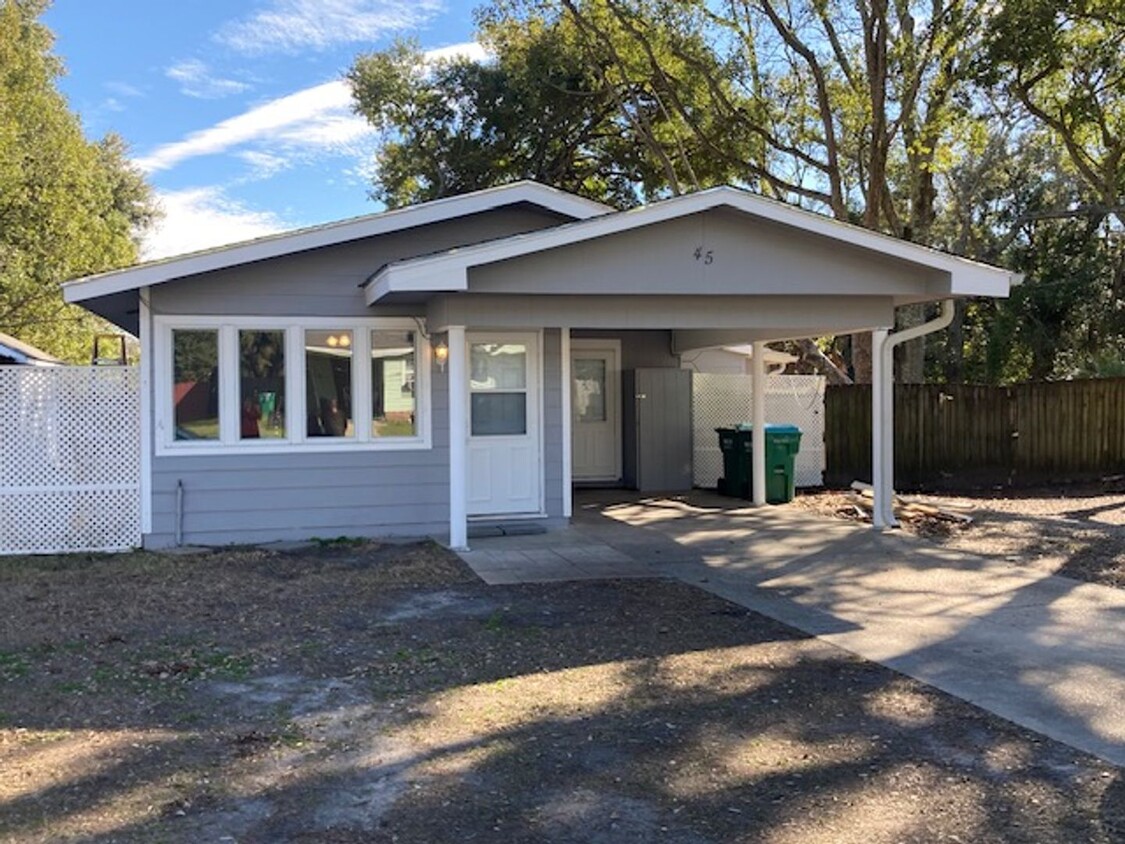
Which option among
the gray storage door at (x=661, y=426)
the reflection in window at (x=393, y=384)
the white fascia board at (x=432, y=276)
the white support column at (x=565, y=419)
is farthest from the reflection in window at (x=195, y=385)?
the gray storage door at (x=661, y=426)

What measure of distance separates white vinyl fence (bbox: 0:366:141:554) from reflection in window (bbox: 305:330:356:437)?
1.71 meters

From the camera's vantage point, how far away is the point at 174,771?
4352mm

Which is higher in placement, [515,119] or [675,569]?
[515,119]

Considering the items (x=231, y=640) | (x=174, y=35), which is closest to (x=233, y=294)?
(x=231, y=640)

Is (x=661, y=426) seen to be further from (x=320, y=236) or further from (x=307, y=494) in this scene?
(x=320, y=236)

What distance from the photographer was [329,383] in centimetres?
1045

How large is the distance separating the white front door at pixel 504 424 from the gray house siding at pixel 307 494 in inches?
19.1

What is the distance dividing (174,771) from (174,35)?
81.2 ft

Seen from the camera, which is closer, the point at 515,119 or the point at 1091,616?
the point at 1091,616

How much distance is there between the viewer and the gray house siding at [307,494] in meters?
9.98

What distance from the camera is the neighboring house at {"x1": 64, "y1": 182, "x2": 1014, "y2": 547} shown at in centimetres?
938

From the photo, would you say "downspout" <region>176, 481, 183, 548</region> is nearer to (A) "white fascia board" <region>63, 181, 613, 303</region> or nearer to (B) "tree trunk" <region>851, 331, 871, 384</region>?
(A) "white fascia board" <region>63, 181, 613, 303</region>

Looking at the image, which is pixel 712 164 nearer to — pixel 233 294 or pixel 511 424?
pixel 511 424

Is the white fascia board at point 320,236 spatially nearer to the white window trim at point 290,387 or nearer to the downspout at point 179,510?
the white window trim at point 290,387
